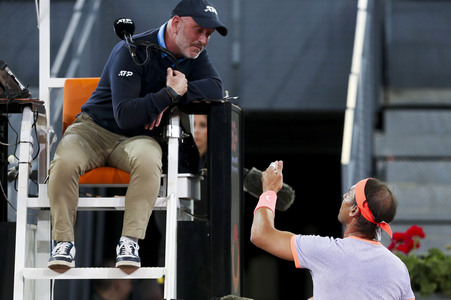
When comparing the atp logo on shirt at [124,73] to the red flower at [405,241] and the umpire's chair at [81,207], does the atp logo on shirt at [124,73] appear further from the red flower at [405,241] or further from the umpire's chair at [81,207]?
the red flower at [405,241]

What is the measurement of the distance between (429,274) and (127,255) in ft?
Result: 7.19

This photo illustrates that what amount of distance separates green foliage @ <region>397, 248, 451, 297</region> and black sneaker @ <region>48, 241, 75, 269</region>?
2.15 meters

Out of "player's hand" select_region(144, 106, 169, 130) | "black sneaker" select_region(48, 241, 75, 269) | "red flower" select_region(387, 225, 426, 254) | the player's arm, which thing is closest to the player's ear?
the player's arm

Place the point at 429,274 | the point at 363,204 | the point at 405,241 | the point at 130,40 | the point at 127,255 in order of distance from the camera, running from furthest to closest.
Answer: the point at 405,241, the point at 429,274, the point at 130,40, the point at 127,255, the point at 363,204

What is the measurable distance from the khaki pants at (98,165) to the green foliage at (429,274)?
1.94 m

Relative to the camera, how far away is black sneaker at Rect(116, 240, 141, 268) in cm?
316

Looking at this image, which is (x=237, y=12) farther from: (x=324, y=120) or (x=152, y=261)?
(x=152, y=261)

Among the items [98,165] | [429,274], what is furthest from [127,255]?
[429,274]

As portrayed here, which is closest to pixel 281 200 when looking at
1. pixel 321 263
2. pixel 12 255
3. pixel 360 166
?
pixel 12 255

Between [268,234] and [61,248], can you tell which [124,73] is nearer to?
[61,248]

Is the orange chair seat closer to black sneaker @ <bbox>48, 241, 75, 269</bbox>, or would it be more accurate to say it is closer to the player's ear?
black sneaker @ <bbox>48, 241, 75, 269</bbox>

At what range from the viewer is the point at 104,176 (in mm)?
3471

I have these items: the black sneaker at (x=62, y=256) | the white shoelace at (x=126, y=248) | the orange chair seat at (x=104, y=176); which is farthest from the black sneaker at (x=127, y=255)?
the orange chair seat at (x=104, y=176)

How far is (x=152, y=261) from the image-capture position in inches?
225
